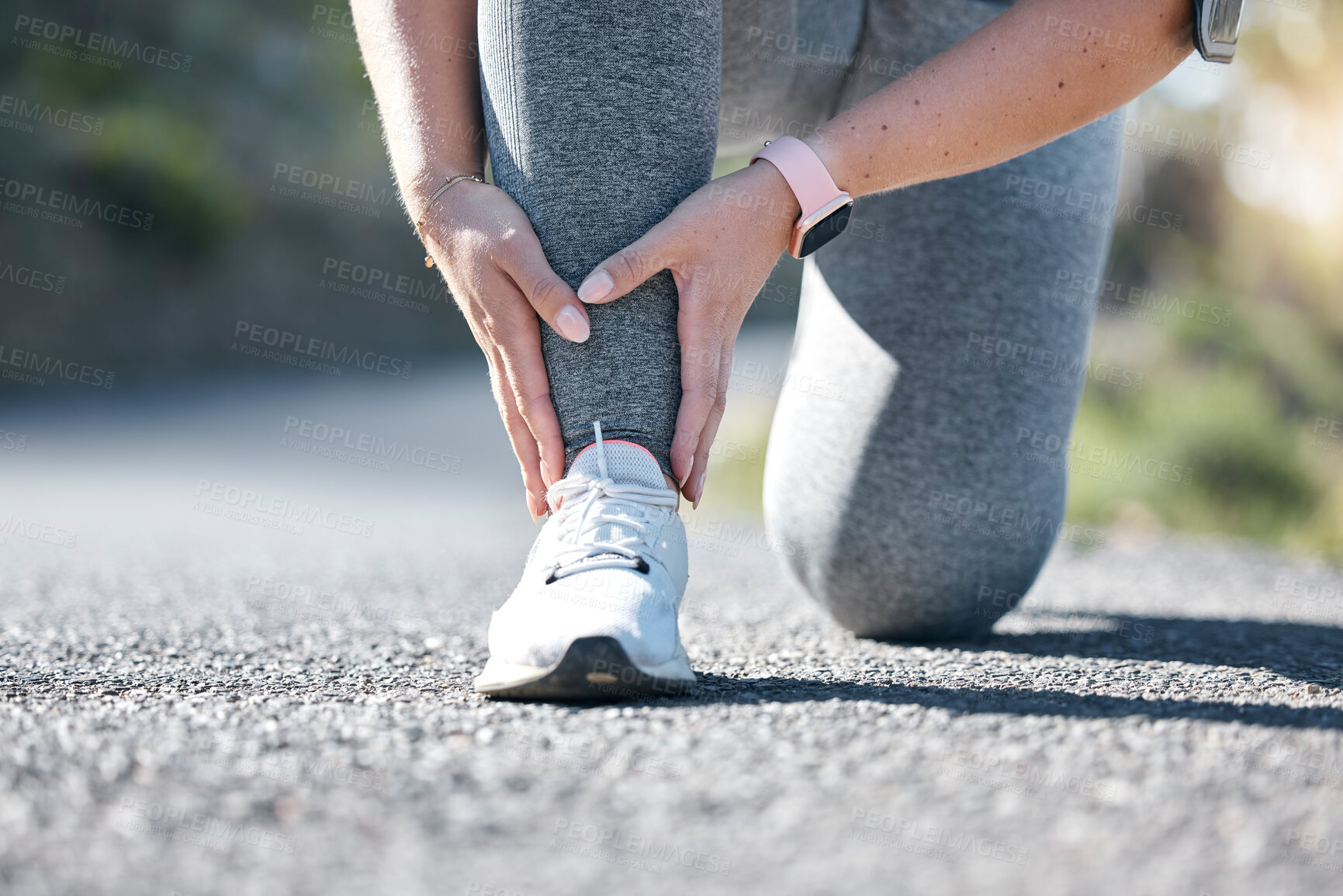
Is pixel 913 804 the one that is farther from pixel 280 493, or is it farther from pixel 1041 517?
pixel 280 493

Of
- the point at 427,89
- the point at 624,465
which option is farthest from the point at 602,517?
the point at 427,89

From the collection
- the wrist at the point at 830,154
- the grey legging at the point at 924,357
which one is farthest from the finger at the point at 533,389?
the grey legging at the point at 924,357

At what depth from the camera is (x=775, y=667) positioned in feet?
4.69

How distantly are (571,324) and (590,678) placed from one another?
39 cm

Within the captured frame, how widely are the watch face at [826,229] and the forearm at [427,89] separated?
0.42 metres

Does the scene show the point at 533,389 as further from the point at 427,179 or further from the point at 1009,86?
the point at 1009,86

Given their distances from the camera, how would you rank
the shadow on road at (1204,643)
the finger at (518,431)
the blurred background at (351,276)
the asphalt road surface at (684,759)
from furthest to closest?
the blurred background at (351,276), the shadow on road at (1204,643), the finger at (518,431), the asphalt road surface at (684,759)

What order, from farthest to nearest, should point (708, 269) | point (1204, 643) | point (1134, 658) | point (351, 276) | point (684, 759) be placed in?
point (351, 276) < point (1204, 643) < point (1134, 658) < point (708, 269) < point (684, 759)

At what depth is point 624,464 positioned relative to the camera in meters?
1.22

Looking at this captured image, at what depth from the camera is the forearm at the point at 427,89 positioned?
1294 millimetres

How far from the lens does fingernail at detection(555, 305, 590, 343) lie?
116cm

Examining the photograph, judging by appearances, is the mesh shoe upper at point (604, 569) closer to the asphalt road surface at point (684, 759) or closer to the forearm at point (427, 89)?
the asphalt road surface at point (684, 759)

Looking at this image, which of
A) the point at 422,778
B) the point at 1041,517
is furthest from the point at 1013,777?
the point at 1041,517

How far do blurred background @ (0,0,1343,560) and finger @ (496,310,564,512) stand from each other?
3.25ft
